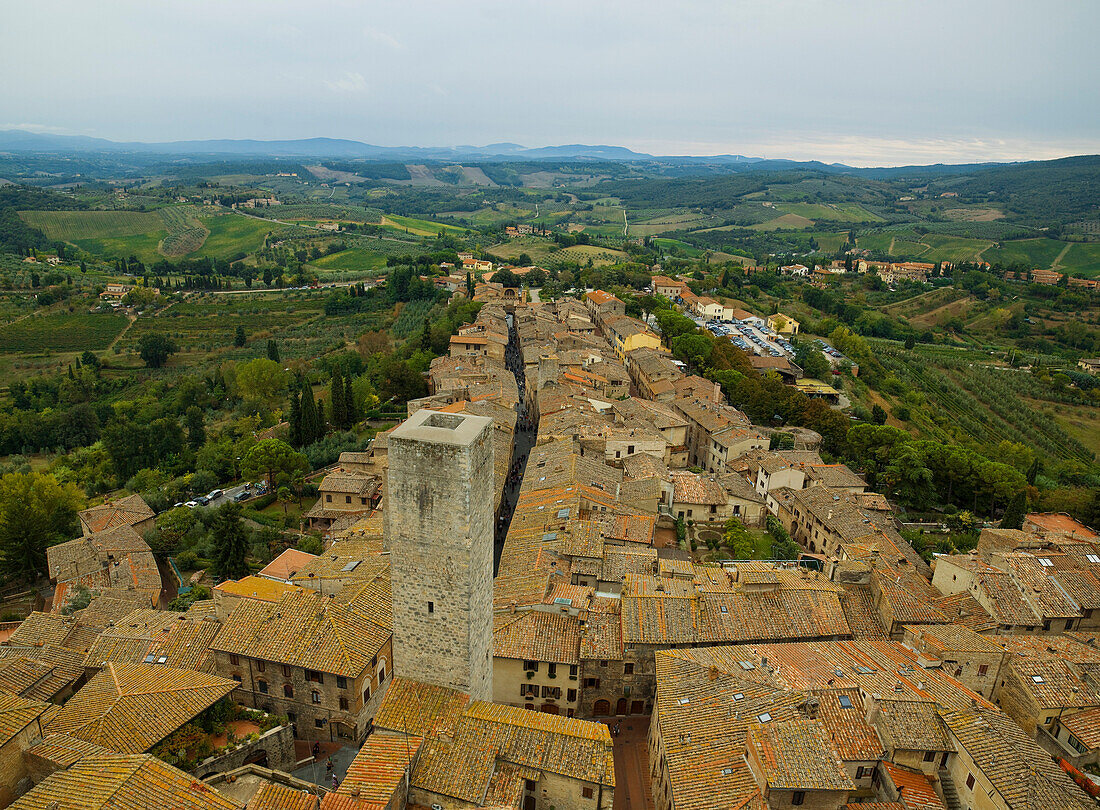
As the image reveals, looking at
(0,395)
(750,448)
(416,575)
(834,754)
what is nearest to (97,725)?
(416,575)

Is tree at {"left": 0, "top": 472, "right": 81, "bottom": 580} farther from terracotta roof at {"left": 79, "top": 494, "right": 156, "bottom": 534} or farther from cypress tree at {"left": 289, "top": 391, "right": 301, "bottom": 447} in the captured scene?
cypress tree at {"left": 289, "top": 391, "right": 301, "bottom": 447}

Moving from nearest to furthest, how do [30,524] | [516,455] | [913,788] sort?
[913,788] → [30,524] → [516,455]

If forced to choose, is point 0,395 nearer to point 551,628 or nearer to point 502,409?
point 502,409

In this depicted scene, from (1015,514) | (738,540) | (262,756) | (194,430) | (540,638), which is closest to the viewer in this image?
(262,756)

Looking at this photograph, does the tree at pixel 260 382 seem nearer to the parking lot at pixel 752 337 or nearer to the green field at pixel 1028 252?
the parking lot at pixel 752 337

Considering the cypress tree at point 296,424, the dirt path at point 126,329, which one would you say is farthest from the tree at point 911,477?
the dirt path at point 126,329

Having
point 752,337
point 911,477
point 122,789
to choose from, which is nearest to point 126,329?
point 752,337

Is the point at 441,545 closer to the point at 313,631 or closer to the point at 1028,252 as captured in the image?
the point at 313,631
